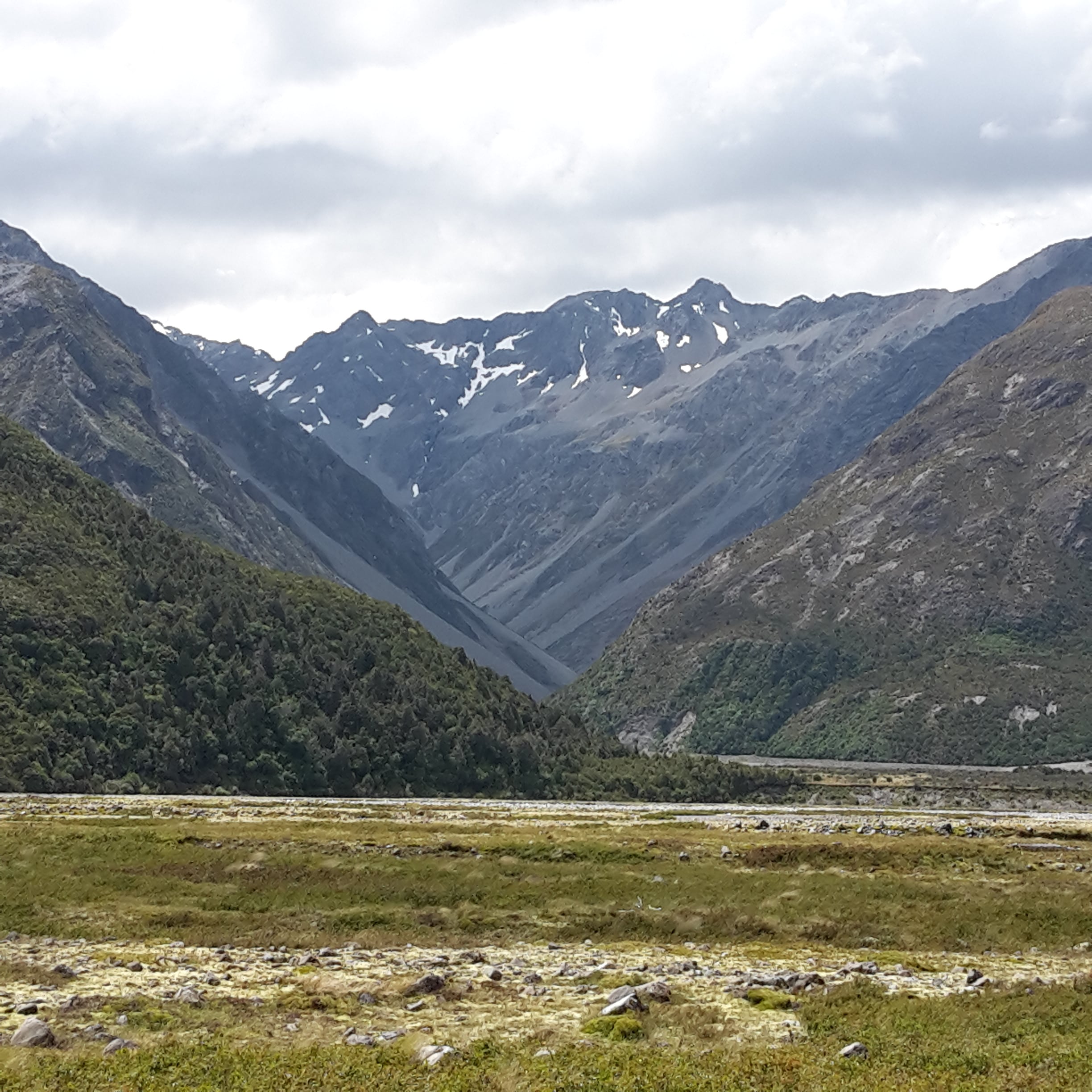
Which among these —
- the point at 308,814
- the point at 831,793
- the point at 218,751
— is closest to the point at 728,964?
the point at 308,814

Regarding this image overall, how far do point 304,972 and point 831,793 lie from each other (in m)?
160

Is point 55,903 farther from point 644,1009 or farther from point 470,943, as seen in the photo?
point 644,1009

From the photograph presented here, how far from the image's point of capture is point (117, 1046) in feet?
84.0

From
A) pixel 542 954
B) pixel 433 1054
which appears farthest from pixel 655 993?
pixel 542 954

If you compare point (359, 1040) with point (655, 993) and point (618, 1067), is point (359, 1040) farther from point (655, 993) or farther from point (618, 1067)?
point (655, 993)

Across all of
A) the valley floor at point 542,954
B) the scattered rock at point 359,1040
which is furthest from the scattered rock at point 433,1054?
the scattered rock at point 359,1040

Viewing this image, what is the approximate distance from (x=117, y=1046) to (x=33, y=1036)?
1.95 meters

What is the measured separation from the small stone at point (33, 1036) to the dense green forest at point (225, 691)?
92.7m

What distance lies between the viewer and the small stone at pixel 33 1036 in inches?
1011

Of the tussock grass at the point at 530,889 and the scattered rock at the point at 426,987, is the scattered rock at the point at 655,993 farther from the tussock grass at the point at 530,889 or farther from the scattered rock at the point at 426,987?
the tussock grass at the point at 530,889

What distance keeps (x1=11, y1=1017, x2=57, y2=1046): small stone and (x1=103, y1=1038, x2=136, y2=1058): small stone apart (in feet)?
4.32

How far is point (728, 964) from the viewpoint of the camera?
37.4m

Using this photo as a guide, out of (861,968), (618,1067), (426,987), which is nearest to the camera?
(618,1067)

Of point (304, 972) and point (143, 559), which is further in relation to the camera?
point (143, 559)
